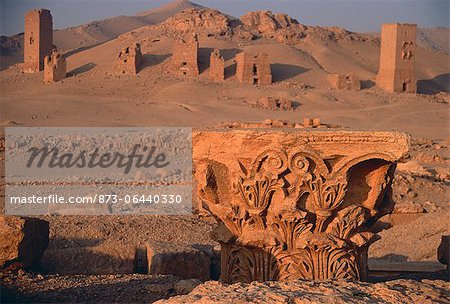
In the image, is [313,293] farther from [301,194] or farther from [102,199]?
[102,199]

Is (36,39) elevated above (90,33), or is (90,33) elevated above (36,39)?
(90,33)

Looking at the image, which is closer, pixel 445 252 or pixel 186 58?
pixel 445 252

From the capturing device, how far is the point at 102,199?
1294cm

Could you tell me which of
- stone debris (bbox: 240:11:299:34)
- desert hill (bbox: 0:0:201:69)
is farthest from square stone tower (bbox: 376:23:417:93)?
desert hill (bbox: 0:0:201:69)

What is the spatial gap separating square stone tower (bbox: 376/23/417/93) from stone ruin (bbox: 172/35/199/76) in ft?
30.5

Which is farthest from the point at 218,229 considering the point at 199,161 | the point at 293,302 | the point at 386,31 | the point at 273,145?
the point at 386,31

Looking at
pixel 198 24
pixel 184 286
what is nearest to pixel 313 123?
pixel 184 286

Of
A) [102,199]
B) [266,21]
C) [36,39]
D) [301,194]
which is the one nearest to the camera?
[301,194]

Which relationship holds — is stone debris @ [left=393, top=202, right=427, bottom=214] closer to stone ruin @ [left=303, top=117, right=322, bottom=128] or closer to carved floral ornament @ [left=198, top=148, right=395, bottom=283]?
stone ruin @ [left=303, top=117, right=322, bottom=128]

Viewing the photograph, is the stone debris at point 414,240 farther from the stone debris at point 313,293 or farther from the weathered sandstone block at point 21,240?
the stone debris at point 313,293

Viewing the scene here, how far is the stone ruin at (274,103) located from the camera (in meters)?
30.7

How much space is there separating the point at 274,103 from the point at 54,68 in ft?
36.2

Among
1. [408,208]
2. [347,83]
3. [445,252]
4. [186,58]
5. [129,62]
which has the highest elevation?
[186,58]

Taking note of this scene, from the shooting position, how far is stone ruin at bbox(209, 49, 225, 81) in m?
35.3
